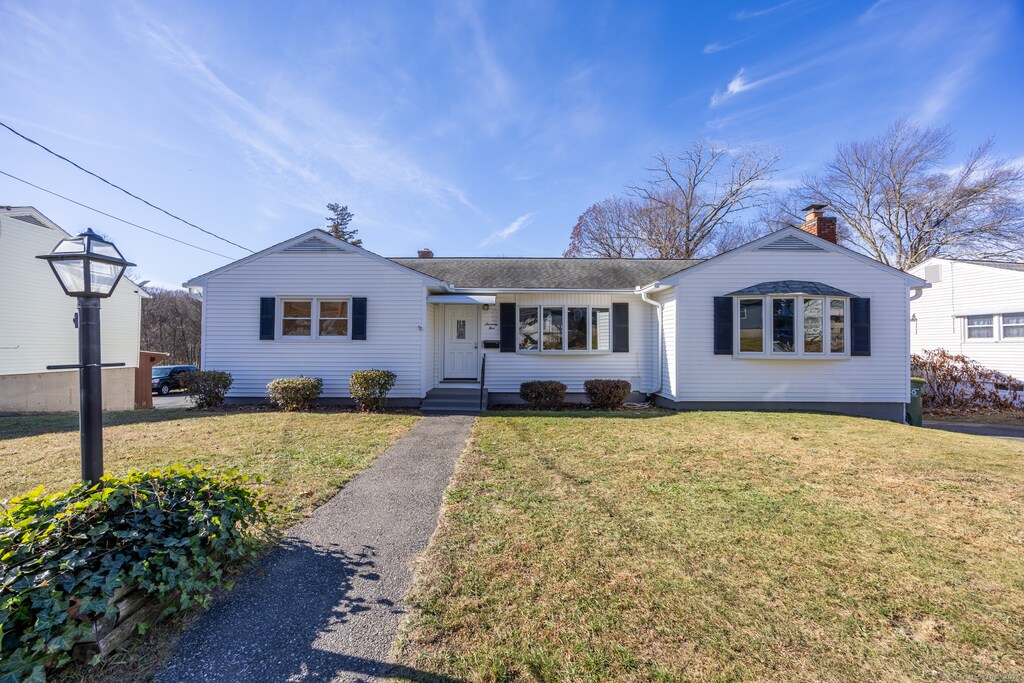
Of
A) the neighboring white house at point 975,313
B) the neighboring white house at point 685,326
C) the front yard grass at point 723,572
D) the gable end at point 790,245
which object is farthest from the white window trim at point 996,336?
the front yard grass at point 723,572

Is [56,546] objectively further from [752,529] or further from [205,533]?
[752,529]

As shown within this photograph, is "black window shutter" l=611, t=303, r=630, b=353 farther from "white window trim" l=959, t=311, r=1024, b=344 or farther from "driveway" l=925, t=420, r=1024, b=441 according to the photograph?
"white window trim" l=959, t=311, r=1024, b=344

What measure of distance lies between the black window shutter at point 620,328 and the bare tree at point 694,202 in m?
17.8

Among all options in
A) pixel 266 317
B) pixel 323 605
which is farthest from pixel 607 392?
pixel 266 317

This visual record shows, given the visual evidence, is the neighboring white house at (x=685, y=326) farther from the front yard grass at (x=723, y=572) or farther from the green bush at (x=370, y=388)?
the front yard grass at (x=723, y=572)

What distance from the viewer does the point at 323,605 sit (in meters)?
2.54

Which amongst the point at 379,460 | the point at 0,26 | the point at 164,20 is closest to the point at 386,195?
the point at 164,20

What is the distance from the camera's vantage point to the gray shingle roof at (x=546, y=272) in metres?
12.1

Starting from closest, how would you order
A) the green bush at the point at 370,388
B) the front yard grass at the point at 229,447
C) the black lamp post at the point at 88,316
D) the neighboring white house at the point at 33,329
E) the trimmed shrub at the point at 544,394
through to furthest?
the black lamp post at the point at 88,316
the front yard grass at the point at 229,447
the green bush at the point at 370,388
the trimmed shrub at the point at 544,394
the neighboring white house at the point at 33,329

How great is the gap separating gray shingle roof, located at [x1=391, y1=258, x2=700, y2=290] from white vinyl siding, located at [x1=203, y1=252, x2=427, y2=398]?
220 centimetres

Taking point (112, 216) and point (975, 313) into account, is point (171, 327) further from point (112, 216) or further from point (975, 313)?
point (975, 313)

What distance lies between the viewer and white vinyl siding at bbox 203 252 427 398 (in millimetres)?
10469

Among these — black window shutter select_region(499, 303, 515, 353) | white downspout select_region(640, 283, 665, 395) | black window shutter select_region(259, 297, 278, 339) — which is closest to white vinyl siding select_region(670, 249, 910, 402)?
white downspout select_region(640, 283, 665, 395)

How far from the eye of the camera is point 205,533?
2512mm
